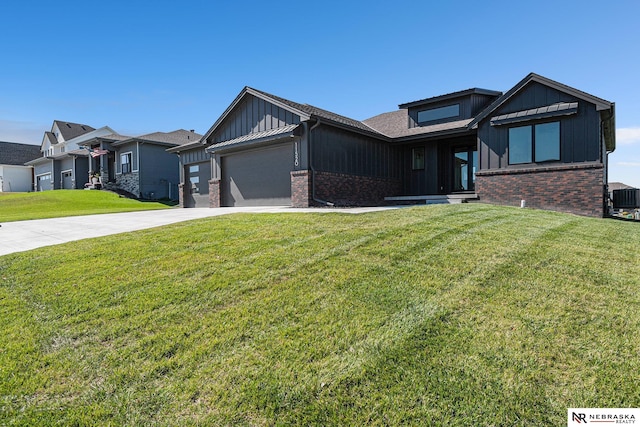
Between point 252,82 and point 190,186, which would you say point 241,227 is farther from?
point 190,186

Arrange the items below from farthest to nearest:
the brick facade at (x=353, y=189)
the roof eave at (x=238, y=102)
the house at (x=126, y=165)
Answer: the house at (x=126, y=165)
the brick facade at (x=353, y=189)
the roof eave at (x=238, y=102)

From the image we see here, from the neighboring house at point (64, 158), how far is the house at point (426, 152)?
19.9 m

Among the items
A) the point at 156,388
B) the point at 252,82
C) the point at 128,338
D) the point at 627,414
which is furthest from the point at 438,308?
the point at 252,82

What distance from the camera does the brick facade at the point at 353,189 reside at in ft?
41.3

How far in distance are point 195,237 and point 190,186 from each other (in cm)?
1449

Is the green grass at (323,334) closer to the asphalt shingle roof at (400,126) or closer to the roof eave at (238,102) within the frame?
the roof eave at (238,102)

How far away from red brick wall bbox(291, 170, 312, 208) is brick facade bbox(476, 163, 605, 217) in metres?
6.67

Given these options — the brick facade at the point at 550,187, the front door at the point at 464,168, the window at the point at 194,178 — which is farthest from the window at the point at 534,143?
the window at the point at 194,178

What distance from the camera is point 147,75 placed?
1773 cm

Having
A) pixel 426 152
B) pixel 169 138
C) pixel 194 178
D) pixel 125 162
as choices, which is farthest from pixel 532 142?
pixel 125 162

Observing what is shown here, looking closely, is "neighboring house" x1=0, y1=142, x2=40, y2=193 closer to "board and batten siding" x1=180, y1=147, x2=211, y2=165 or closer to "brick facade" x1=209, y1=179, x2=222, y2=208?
"board and batten siding" x1=180, y1=147, x2=211, y2=165

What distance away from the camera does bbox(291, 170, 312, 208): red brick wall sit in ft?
39.4

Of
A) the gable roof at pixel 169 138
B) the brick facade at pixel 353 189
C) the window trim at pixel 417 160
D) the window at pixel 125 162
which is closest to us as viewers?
the brick facade at pixel 353 189

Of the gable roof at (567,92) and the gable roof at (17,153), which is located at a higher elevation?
the gable roof at (17,153)
